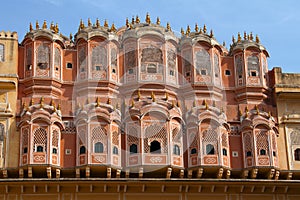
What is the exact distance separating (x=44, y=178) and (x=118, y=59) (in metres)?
6.00

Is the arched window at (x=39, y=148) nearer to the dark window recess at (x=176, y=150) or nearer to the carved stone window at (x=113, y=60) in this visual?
the carved stone window at (x=113, y=60)

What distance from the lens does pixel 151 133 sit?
26.2m

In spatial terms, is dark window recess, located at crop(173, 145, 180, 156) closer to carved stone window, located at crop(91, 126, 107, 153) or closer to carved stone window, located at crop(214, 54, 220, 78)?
carved stone window, located at crop(91, 126, 107, 153)

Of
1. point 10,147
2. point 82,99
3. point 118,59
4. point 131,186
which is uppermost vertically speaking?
point 118,59

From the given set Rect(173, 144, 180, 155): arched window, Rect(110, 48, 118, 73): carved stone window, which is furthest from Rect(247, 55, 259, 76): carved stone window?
Rect(110, 48, 118, 73): carved stone window

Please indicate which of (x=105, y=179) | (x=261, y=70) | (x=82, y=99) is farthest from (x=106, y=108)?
(x=261, y=70)

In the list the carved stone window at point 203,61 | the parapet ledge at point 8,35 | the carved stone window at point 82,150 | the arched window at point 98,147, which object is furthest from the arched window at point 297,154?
the parapet ledge at point 8,35

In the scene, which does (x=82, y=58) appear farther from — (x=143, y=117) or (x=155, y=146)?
(x=155, y=146)

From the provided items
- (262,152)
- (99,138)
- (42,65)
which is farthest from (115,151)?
(262,152)

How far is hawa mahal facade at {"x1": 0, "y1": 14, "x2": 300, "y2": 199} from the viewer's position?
25594 millimetres

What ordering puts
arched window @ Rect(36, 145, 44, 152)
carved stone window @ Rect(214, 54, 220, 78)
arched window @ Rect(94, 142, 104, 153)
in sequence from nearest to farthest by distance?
arched window @ Rect(36, 145, 44, 152)
arched window @ Rect(94, 142, 104, 153)
carved stone window @ Rect(214, 54, 220, 78)

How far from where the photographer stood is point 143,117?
2634cm

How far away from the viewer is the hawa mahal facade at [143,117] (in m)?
25.6

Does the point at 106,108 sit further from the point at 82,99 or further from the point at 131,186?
the point at 131,186
